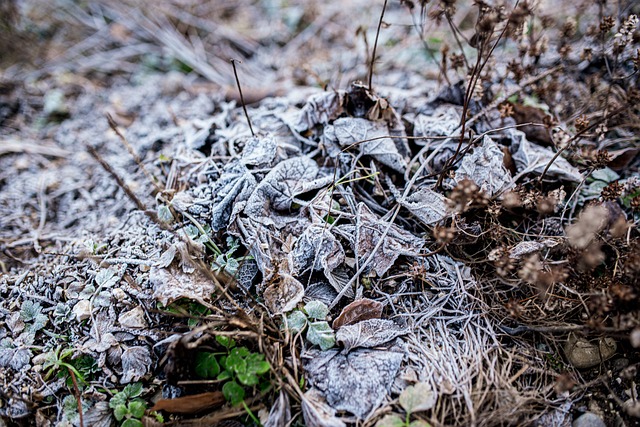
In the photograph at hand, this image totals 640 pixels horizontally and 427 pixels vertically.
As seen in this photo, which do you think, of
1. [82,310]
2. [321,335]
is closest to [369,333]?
[321,335]

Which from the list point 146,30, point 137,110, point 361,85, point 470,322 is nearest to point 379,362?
point 470,322

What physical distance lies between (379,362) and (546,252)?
0.97 metres

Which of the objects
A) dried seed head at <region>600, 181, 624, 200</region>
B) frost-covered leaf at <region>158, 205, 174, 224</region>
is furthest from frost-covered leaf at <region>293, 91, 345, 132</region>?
dried seed head at <region>600, 181, 624, 200</region>

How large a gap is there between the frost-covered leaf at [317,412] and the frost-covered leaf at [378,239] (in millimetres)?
613

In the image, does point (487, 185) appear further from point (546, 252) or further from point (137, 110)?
point (137, 110)

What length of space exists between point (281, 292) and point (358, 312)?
0.36 meters

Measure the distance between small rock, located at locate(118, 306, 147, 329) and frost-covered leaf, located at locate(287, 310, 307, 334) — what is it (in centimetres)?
68

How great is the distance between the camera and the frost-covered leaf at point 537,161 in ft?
6.95

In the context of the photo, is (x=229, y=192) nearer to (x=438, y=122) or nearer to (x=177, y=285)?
(x=177, y=285)

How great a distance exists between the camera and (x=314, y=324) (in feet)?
5.91

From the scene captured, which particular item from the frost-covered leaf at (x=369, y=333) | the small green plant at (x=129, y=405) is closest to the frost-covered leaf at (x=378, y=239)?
the frost-covered leaf at (x=369, y=333)

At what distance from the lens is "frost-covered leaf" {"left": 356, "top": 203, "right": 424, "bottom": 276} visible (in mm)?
1961

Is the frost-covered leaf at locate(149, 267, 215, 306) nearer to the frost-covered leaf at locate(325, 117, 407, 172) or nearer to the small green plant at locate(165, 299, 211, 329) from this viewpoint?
the small green plant at locate(165, 299, 211, 329)

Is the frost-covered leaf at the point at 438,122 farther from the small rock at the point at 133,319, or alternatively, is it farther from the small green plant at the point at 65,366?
the small green plant at the point at 65,366
